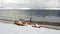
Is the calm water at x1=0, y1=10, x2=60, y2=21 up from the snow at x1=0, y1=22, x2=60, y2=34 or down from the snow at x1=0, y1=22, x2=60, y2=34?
up

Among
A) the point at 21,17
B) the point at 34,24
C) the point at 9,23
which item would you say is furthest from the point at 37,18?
the point at 9,23

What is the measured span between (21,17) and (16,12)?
0.08 metres

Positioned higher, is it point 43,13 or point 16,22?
point 43,13

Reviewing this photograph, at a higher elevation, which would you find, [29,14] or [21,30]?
[29,14]

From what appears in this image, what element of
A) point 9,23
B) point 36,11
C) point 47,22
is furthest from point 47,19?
point 9,23

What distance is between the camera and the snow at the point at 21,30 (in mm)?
1105

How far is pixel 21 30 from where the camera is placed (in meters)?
1.17

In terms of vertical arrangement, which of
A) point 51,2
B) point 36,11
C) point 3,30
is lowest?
point 3,30

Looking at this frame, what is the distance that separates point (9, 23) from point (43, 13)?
1.37 ft

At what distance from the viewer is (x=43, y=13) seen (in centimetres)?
116

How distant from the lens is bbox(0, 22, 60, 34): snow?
3.63 ft

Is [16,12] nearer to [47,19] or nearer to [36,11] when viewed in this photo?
[36,11]

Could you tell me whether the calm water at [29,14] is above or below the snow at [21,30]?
above

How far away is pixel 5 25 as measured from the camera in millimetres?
1223
